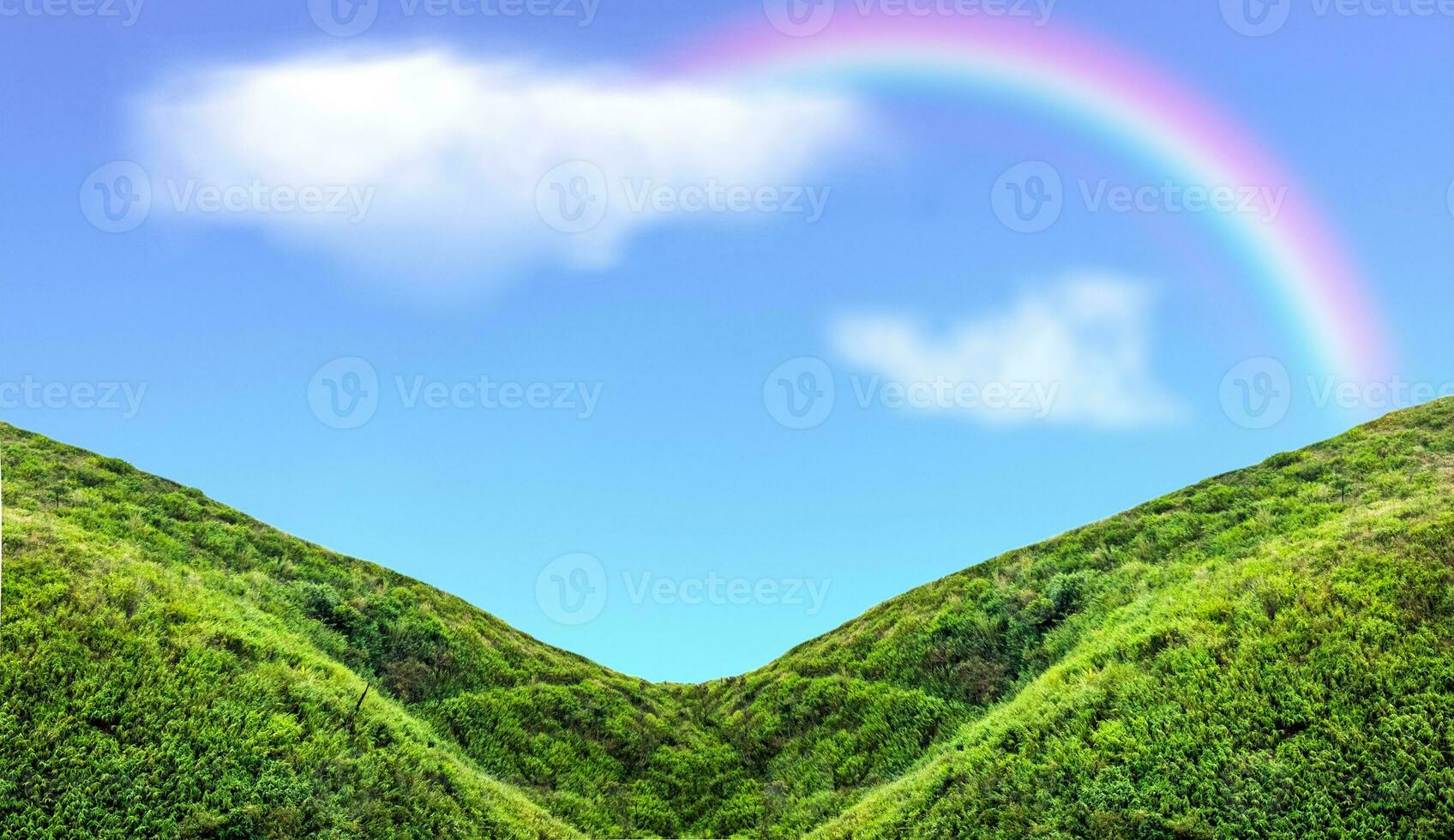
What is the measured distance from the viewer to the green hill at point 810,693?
42.5ft

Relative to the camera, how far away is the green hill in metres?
13.0

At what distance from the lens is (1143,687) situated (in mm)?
15609

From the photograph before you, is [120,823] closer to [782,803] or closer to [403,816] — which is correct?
[403,816]

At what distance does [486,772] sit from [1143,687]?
49.2 feet

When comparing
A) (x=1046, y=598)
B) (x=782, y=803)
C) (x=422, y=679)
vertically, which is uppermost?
(x=1046, y=598)

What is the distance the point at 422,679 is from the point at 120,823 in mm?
10865

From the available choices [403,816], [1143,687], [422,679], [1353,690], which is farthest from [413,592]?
[1353,690]

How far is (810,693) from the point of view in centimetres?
2527

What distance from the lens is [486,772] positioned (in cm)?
2045

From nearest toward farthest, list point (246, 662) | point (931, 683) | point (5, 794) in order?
point (5, 794) → point (246, 662) → point (931, 683)

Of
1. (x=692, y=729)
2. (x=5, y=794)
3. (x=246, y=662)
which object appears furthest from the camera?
(x=692, y=729)

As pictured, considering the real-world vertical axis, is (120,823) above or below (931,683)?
below

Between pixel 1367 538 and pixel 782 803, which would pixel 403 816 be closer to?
pixel 782 803

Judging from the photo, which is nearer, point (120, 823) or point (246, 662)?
point (120, 823)
